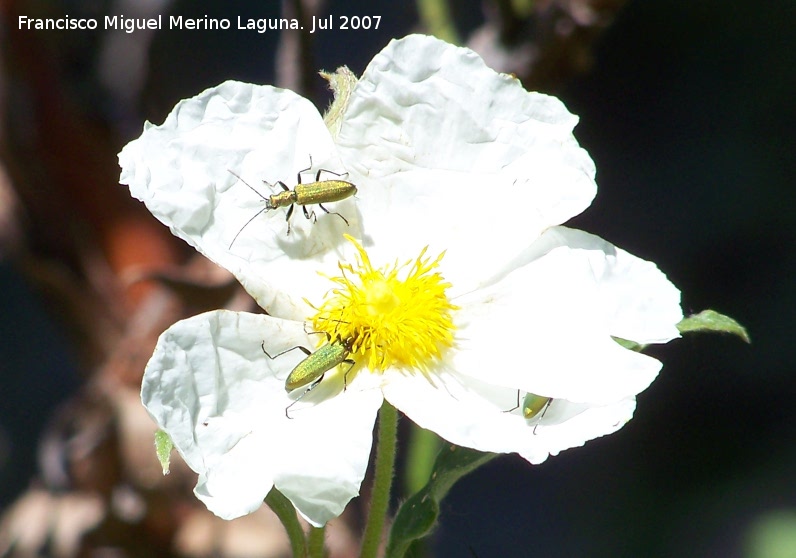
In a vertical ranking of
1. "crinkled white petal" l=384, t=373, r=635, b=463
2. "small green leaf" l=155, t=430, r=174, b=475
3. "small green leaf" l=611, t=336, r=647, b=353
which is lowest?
"small green leaf" l=155, t=430, r=174, b=475

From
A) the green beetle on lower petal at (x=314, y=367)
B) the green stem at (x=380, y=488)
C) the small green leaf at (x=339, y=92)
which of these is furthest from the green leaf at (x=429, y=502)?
the small green leaf at (x=339, y=92)

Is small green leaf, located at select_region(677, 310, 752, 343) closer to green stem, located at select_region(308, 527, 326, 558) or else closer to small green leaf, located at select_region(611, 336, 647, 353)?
small green leaf, located at select_region(611, 336, 647, 353)

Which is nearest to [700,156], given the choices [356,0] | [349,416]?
[356,0]

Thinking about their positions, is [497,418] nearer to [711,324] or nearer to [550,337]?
[550,337]

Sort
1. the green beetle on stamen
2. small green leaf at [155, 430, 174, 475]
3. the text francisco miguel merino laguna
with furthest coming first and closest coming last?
the text francisco miguel merino laguna → the green beetle on stamen → small green leaf at [155, 430, 174, 475]

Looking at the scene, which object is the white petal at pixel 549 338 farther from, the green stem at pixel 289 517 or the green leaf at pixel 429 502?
the green stem at pixel 289 517

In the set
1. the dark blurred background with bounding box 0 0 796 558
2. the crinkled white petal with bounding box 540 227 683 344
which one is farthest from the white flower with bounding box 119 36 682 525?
the dark blurred background with bounding box 0 0 796 558

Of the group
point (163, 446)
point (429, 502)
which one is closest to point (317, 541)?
point (429, 502)
